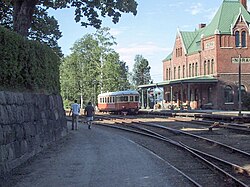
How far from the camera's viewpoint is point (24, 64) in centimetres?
1365

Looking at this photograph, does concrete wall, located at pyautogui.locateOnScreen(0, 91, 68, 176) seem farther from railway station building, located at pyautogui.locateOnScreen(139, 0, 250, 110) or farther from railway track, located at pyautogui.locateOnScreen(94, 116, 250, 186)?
railway station building, located at pyautogui.locateOnScreen(139, 0, 250, 110)

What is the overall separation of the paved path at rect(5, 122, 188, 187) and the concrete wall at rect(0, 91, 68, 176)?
34cm

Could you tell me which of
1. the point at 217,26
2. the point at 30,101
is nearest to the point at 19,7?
the point at 30,101

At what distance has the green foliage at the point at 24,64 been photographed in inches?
456

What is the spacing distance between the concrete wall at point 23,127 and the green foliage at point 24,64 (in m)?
0.43

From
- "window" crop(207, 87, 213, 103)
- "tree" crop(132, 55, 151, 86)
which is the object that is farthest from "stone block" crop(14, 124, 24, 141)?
"tree" crop(132, 55, 151, 86)

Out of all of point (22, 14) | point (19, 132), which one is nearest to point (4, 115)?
point (19, 132)

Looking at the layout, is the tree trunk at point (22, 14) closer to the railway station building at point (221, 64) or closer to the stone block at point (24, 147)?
the stone block at point (24, 147)

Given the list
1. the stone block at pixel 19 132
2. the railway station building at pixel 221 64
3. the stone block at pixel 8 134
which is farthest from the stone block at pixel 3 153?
the railway station building at pixel 221 64

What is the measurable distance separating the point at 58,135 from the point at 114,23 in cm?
606

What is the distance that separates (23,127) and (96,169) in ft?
8.78

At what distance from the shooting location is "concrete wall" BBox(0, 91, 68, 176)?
10.2 m

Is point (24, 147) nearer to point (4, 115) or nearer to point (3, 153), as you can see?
point (4, 115)

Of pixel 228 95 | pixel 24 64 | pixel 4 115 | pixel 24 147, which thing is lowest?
pixel 24 147
